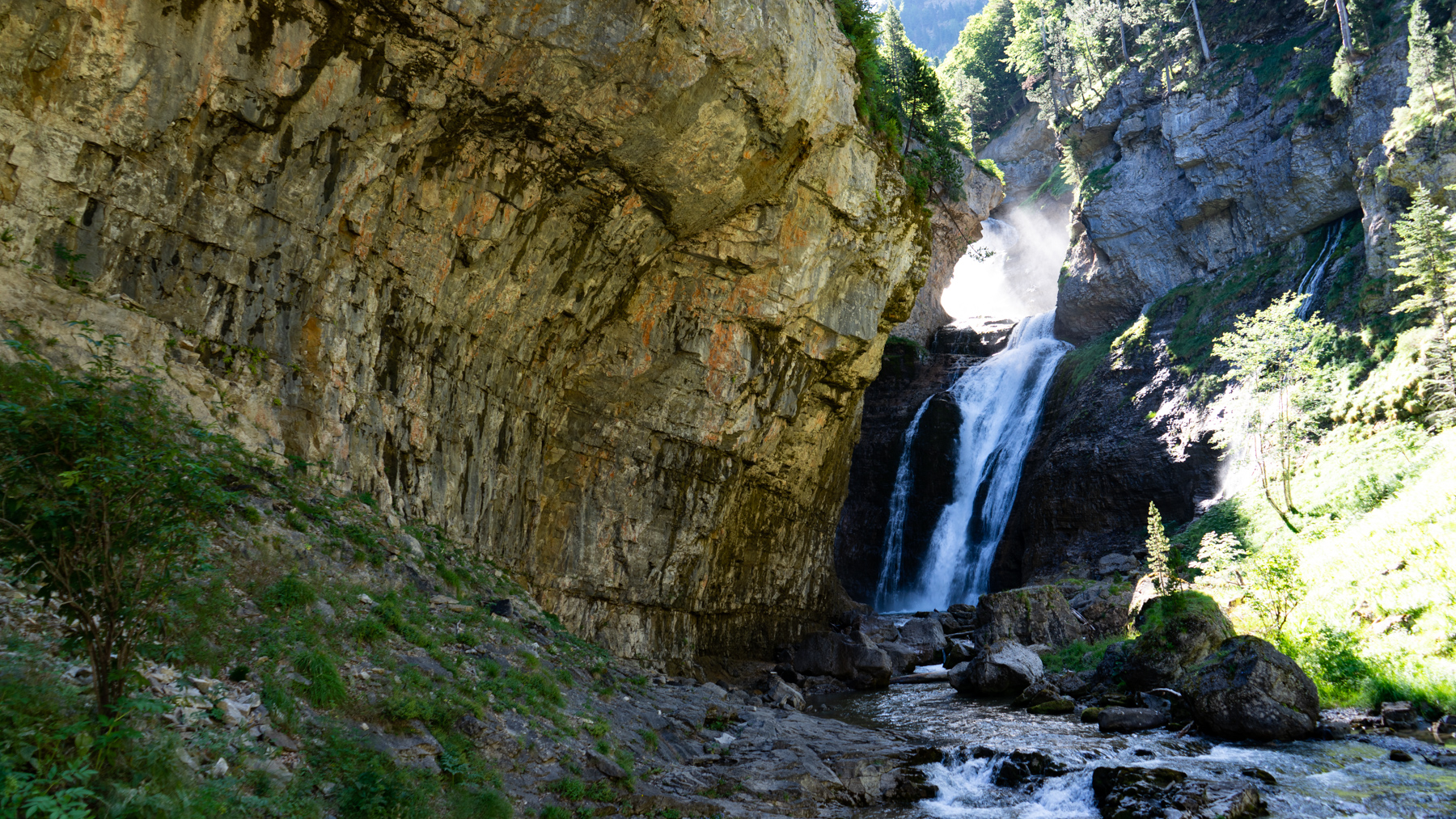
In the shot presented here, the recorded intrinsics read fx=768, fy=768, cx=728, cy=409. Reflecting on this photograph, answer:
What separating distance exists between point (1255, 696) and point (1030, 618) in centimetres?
1215

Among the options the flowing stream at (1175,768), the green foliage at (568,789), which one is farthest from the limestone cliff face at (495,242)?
the flowing stream at (1175,768)

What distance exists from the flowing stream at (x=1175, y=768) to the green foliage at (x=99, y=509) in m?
9.46

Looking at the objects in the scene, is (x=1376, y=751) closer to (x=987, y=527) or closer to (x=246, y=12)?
(x=246, y=12)

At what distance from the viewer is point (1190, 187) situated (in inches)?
1857

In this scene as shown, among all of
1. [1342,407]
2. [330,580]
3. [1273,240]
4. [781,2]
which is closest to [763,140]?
[781,2]

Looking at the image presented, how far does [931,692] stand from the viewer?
72.2 feet

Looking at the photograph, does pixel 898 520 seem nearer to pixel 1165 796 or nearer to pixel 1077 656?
pixel 1077 656

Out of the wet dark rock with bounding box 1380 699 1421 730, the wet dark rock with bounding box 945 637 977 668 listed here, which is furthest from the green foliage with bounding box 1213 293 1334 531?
the wet dark rock with bounding box 1380 699 1421 730

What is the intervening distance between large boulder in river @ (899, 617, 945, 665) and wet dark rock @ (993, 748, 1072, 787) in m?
14.7

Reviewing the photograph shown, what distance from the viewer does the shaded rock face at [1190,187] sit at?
40.9 metres

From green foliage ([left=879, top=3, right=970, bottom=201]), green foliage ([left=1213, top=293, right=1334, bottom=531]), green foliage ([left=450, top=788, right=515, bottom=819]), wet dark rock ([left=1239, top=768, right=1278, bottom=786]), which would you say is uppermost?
green foliage ([left=879, top=3, right=970, bottom=201])

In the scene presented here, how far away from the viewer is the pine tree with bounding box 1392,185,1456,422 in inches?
1114

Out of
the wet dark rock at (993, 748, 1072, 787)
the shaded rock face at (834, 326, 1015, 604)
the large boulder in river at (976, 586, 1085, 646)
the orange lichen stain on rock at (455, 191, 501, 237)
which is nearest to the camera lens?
the wet dark rock at (993, 748, 1072, 787)

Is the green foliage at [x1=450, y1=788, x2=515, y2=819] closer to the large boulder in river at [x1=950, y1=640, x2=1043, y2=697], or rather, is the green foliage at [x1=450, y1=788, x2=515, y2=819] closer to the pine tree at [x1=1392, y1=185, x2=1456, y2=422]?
the large boulder in river at [x1=950, y1=640, x2=1043, y2=697]
